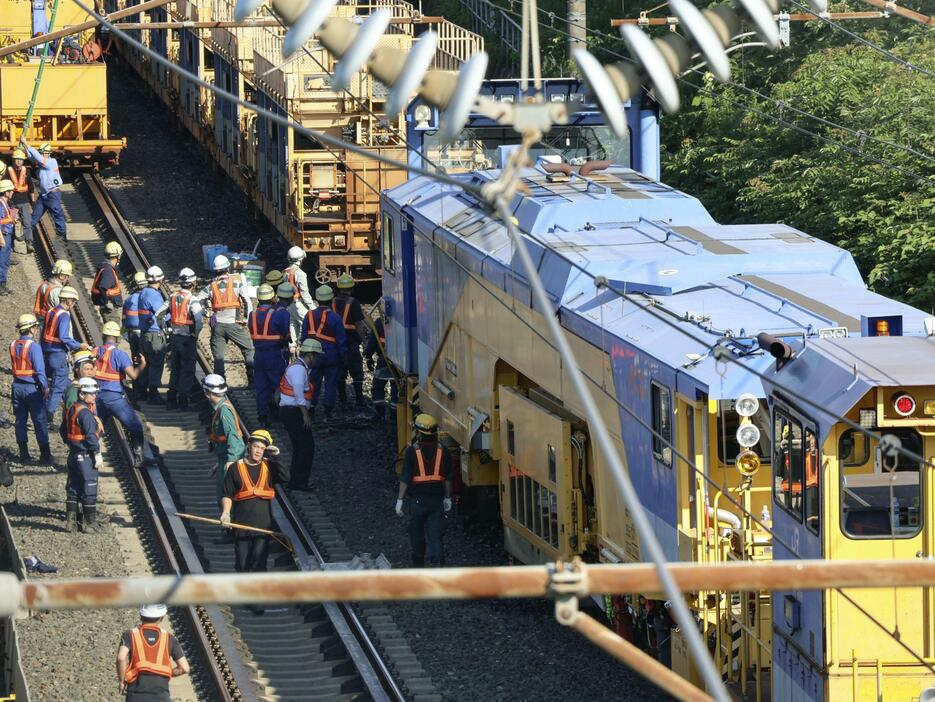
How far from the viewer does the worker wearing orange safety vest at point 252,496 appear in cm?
1633

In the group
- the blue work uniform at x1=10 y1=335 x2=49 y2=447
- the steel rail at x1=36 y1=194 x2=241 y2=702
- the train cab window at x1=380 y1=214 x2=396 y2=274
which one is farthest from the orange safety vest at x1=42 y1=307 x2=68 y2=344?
the train cab window at x1=380 y1=214 x2=396 y2=274

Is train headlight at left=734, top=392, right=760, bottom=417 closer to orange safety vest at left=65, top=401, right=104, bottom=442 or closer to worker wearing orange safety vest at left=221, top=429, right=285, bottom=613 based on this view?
worker wearing orange safety vest at left=221, top=429, right=285, bottom=613

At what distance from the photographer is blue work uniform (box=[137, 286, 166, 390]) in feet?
71.6

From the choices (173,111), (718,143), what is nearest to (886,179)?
(718,143)

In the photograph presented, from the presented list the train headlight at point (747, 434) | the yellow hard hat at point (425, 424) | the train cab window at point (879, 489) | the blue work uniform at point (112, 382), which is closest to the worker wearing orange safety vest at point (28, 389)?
the blue work uniform at point (112, 382)

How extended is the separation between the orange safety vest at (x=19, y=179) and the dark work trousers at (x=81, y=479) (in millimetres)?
10378

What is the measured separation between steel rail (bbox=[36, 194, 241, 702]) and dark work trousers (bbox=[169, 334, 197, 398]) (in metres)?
1.27

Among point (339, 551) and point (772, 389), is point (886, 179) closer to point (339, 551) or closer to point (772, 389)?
point (339, 551)

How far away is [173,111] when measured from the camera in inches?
1513

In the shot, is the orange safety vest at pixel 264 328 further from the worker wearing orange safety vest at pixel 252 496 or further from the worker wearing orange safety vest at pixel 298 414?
the worker wearing orange safety vest at pixel 252 496

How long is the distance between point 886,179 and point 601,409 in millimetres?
8907

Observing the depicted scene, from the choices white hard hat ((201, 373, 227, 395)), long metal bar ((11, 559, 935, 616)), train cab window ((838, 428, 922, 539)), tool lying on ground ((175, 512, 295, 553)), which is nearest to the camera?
long metal bar ((11, 559, 935, 616))

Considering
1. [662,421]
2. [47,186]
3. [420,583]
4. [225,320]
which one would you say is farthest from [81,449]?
[420,583]

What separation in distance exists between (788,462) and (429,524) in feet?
20.2
